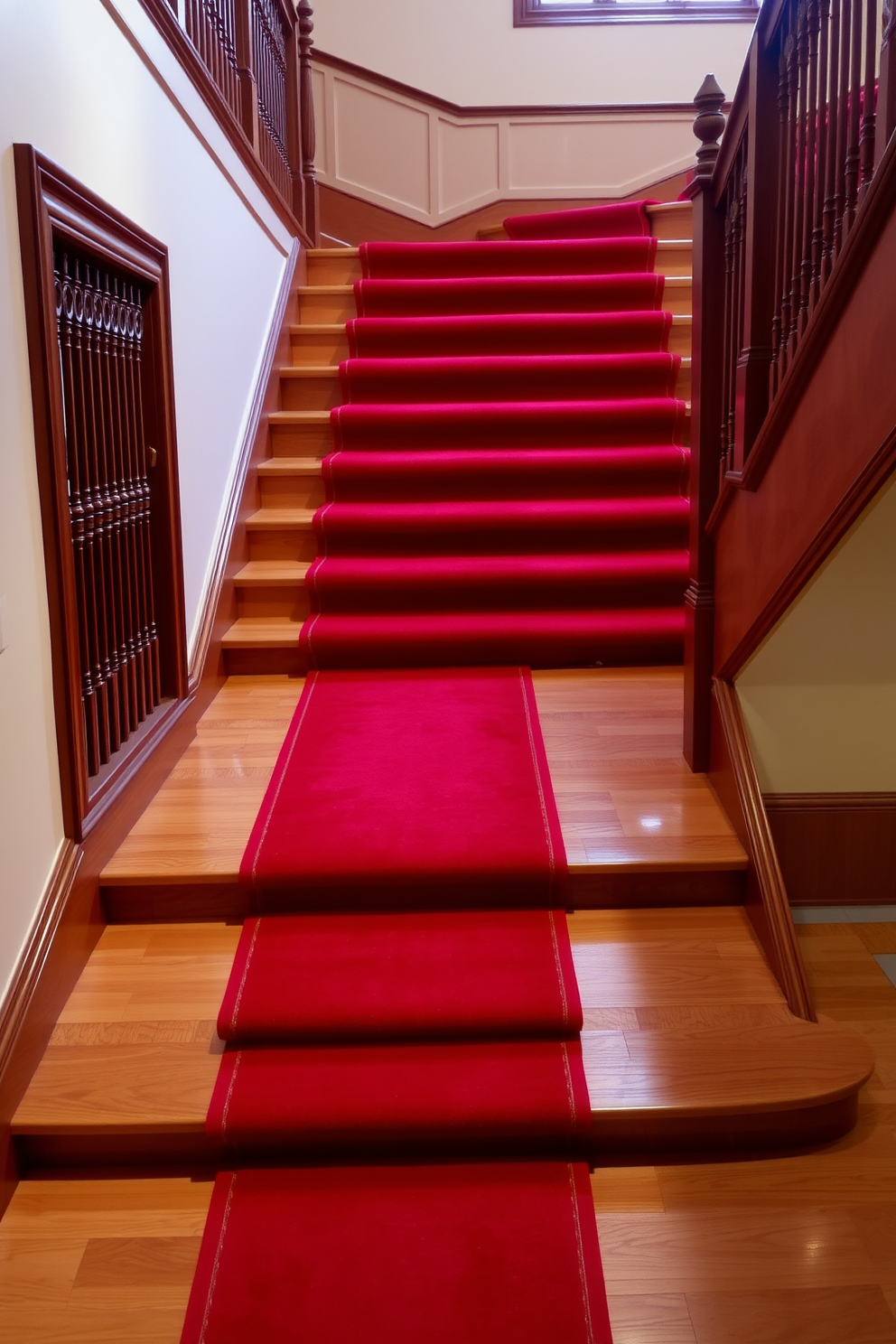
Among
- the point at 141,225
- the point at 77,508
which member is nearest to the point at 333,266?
the point at 141,225

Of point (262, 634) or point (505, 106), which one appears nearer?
point (262, 634)

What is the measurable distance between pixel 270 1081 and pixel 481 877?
2.11 ft

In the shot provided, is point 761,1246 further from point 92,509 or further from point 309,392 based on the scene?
point 309,392

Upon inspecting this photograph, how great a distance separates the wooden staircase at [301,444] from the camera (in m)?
3.82

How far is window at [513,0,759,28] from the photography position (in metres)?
6.52

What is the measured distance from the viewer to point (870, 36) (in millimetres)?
1814

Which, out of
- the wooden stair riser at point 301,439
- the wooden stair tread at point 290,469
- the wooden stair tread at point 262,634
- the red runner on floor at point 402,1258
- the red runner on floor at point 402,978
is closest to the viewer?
the red runner on floor at point 402,1258

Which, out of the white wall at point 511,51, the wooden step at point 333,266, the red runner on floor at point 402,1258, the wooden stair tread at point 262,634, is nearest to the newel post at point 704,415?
the red runner on floor at point 402,1258

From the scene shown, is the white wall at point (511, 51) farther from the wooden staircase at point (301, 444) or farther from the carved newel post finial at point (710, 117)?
the carved newel post finial at point (710, 117)

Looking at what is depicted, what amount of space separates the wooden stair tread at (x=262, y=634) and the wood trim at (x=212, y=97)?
1.70m

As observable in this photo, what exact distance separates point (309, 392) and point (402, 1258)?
361cm

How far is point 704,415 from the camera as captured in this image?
278cm

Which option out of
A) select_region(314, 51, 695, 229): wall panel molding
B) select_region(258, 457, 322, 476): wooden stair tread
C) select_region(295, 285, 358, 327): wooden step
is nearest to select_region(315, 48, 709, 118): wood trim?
select_region(314, 51, 695, 229): wall panel molding

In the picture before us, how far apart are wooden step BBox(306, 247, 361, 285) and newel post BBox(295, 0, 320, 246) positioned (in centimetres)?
19
